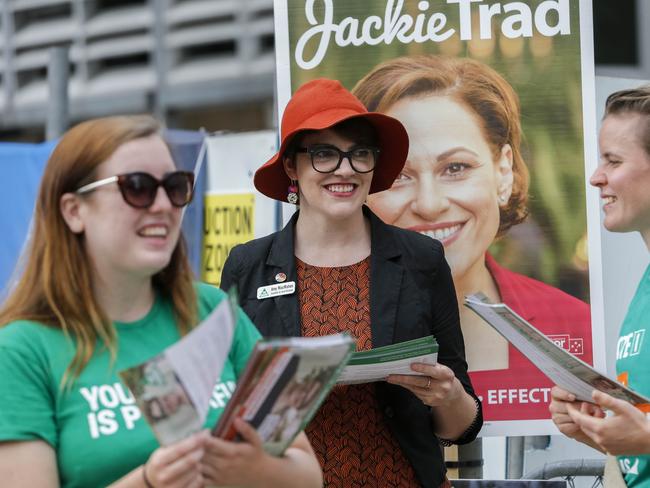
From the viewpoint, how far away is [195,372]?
5.52 feet

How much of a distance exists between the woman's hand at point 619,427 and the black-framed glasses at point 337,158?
0.86 meters

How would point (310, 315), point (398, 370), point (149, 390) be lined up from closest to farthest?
point (149, 390)
point (398, 370)
point (310, 315)

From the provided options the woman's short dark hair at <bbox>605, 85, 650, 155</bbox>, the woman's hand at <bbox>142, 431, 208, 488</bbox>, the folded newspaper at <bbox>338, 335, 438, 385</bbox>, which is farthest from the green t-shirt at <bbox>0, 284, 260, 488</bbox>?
the woman's short dark hair at <bbox>605, 85, 650, 155</bbox>

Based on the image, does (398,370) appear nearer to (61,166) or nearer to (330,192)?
(330,192)

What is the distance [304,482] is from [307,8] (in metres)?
1.82

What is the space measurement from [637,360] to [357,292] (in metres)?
0.72

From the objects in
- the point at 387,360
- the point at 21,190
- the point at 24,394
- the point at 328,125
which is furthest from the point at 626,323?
the point at 21,190

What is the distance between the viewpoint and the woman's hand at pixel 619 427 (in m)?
2.25

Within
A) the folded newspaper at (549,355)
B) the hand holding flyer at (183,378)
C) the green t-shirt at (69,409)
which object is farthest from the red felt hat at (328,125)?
the hand holding flyer at (183,378)

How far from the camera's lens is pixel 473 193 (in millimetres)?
3336

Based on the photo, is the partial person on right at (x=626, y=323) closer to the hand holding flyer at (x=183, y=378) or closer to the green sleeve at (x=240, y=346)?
the green sleeve at (x=240, y=346)

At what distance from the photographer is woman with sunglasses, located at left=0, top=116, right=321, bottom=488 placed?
184 centimetres

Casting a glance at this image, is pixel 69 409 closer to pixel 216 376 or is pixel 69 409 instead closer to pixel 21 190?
pixel 216 376

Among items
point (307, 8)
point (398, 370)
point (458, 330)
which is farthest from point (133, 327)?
point (307, 8)
